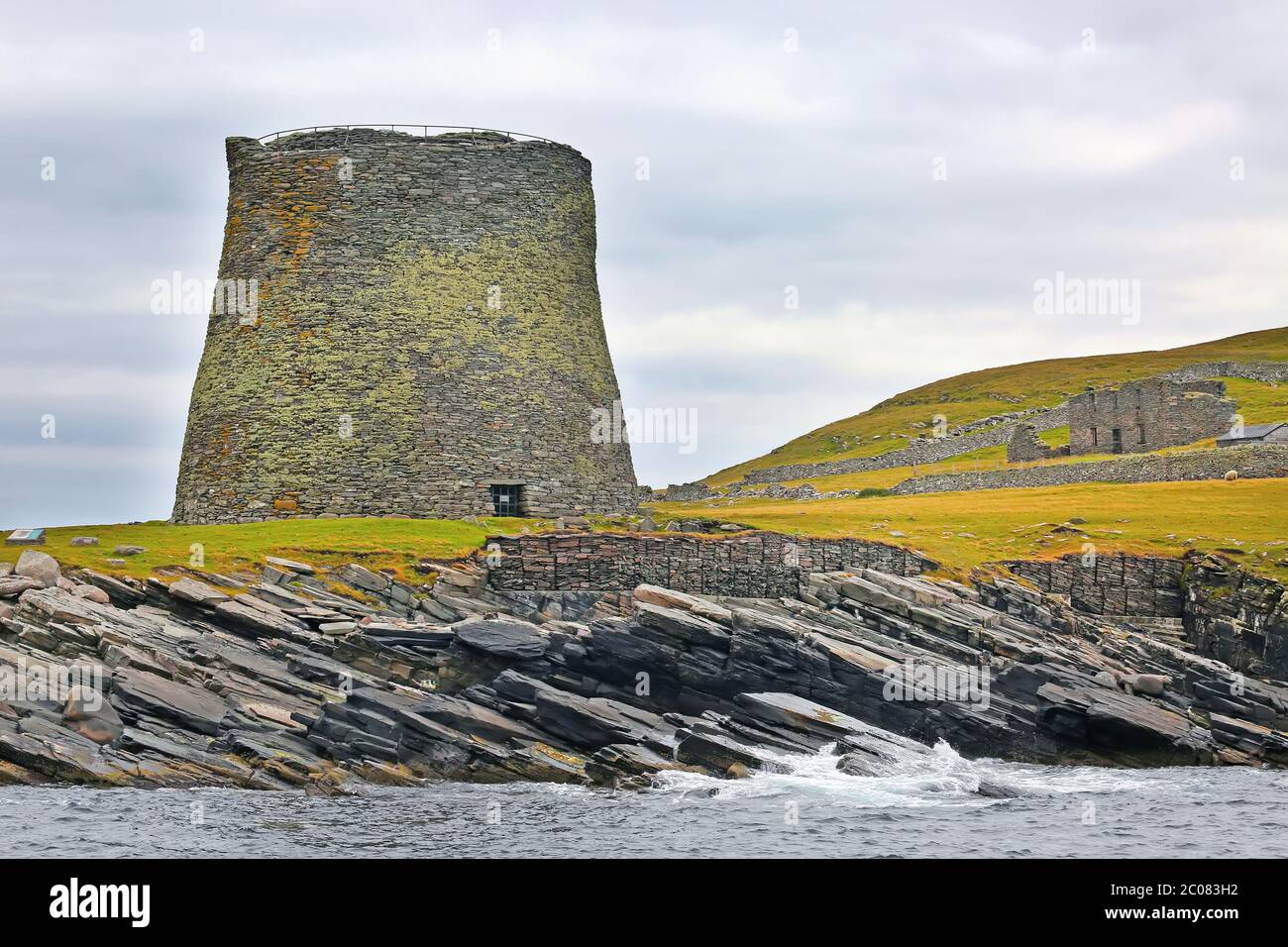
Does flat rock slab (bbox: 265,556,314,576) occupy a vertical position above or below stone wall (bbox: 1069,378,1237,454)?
below

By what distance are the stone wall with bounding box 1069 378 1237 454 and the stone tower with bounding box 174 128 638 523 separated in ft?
121

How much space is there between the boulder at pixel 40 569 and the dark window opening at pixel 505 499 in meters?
17.6

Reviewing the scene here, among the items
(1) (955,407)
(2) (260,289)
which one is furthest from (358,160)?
(1) (955,407)

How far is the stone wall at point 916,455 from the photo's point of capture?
96812mm

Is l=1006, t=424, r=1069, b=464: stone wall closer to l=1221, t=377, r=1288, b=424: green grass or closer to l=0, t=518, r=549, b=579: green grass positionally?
l=1221, t=377, r=1288, b=424: green grass

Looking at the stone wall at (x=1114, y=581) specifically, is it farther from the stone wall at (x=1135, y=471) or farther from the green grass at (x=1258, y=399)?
the green grass at (x=1258, y=399)

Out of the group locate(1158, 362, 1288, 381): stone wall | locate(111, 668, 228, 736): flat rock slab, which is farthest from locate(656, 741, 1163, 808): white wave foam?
locate(1158, 362, 1288, 381): stone wall

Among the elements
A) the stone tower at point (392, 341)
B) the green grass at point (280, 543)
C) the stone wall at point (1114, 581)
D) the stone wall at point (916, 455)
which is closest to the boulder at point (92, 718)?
the green grass at point (280, 543)

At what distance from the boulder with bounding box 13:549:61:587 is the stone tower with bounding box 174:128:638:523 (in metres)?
14.0

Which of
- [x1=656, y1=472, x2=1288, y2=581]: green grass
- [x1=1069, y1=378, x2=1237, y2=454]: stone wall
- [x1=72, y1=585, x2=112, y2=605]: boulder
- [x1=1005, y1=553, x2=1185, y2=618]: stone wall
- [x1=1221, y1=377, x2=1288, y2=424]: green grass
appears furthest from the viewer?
[x1=1221, y1=377, x2=1288, y2=424]: green grass

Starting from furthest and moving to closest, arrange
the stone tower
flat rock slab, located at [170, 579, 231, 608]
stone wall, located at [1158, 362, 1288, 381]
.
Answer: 1. stone wall, located at [1158, 362, 1288, 381]
2. the stone tower
3. flat rock slab, located at [170, 579, 231, 608]

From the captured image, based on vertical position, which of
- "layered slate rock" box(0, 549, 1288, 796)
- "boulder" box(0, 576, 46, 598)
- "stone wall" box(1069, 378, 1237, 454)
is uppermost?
"stone wall" box(1069, 378, 1237, 454)

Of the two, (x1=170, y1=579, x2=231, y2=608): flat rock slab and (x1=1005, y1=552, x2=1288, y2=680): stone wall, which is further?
(x1=1005, y1=552, x2=1288, y2=680): stone wall

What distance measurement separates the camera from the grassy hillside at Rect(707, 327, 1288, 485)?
119 metres
